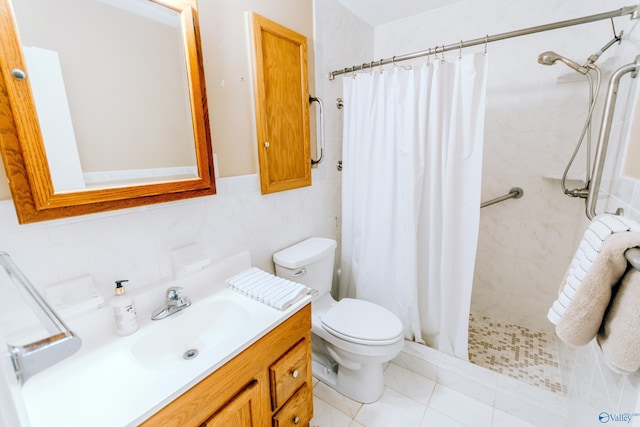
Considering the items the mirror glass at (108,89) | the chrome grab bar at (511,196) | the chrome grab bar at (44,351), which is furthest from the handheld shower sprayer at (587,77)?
the chrome grab bar at (44,351)

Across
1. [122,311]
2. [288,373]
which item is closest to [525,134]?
[288,373]

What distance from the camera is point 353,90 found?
1.76 meters

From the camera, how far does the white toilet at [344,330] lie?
1416mm

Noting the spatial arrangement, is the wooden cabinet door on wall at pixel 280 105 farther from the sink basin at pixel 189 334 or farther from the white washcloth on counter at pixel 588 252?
the white washcloth on counter at pixel 588 252

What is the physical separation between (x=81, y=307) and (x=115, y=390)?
0.32 meters

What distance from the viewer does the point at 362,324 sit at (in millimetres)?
1503

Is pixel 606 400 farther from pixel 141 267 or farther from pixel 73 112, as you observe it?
pixel 73 112

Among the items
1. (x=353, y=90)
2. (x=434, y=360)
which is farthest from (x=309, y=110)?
(x=434, y=360)

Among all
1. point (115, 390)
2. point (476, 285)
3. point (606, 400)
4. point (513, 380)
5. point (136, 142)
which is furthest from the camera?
point (476, 285)

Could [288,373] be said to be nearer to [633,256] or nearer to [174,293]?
[174,293]

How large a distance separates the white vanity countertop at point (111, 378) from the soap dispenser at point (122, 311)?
0.03m

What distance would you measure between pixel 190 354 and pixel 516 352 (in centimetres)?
199

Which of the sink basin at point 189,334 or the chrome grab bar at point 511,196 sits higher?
the chrome grab bar at point 511,196

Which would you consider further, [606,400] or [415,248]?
[415,248]
